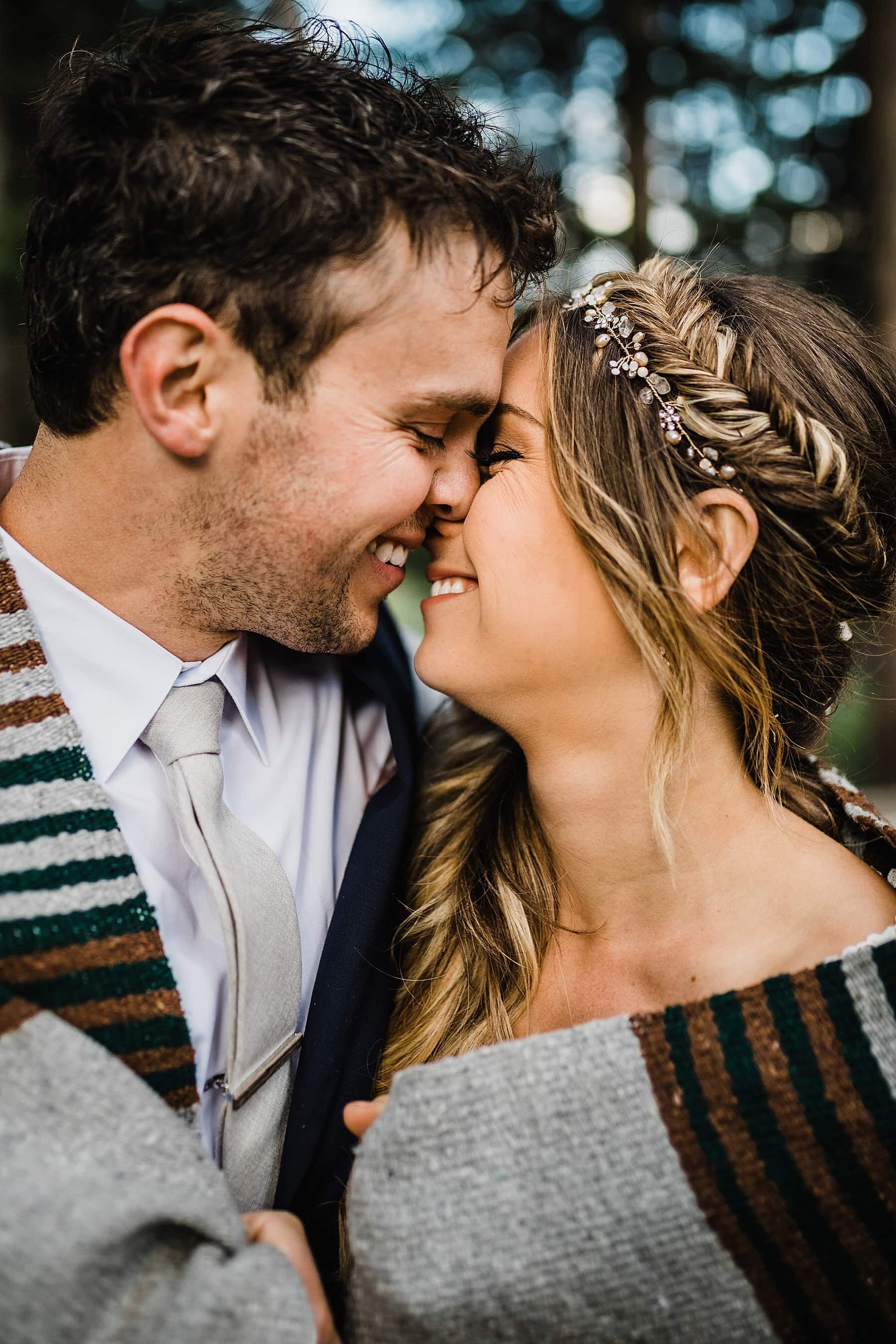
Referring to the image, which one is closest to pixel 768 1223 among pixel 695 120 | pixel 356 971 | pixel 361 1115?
pixel 361 1115

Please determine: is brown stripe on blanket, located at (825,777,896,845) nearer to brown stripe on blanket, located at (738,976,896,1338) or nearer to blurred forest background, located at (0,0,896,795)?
brown stripe on blanket, located at (738,976,896,1338)

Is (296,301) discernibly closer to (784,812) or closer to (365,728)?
(365,728)

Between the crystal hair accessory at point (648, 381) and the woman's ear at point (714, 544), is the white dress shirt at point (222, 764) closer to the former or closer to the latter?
the woman's ear at point (714, 544)

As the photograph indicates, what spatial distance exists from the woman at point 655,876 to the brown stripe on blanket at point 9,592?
2.63 feet

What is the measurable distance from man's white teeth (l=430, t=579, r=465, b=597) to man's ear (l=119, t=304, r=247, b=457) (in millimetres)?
577

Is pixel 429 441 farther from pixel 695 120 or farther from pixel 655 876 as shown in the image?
pixel 695 120

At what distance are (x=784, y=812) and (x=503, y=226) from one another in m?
1.35

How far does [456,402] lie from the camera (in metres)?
1.86

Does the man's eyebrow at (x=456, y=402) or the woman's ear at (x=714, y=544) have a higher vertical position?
the man's eyebrow at (x=456, y=402)

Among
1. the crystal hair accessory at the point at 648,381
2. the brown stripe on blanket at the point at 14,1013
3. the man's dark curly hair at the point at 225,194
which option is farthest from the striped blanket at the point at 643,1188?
the man's dark curly hair at the point at 225,194

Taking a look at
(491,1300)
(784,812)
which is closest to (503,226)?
(784,812)

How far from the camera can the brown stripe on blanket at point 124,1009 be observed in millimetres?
1429

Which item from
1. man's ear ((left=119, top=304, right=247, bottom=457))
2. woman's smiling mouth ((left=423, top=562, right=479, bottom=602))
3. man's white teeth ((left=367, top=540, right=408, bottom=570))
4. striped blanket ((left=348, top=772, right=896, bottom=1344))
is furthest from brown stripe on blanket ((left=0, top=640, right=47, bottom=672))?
striped blanket ((left=348, top=772, right=896, bottom=1344))

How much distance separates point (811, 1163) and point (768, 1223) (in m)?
0.11
